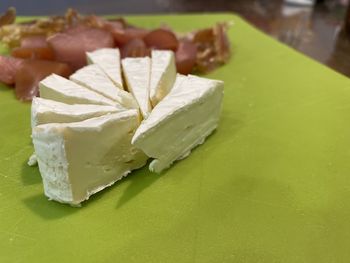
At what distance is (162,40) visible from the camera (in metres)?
2.09

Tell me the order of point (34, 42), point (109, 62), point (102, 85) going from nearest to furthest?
point (102, 85)
point (109, 62)
point (34, 42)

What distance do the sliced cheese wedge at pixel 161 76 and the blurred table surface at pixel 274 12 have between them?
1413mm

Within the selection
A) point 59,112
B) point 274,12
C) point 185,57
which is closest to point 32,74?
point 59,112

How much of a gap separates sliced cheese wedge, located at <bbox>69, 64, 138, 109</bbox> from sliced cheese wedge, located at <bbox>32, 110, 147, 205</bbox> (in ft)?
0.41

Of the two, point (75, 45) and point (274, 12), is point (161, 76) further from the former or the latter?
point (274, 12)

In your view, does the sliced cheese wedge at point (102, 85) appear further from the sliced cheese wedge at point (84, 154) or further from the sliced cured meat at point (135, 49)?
the sliced cured meat at point (135, 49)

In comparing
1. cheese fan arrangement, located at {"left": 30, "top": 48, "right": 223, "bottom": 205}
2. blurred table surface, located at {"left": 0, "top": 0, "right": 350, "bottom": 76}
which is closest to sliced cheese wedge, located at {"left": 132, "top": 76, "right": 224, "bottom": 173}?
cheese fan arrangement, located at {"left": 30, "top": 48, "right": 223, "bottom": 205}

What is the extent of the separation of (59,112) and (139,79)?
1.34 feet

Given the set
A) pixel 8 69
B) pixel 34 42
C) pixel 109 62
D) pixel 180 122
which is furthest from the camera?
pixel 34 42

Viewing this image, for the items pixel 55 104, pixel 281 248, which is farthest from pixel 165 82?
pixel 281 248

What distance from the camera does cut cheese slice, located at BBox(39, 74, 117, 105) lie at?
1456 mm

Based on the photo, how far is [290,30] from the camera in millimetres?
3119

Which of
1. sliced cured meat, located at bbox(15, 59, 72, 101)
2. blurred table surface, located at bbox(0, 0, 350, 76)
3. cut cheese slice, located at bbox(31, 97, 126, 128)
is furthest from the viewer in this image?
blurred table surface, located at bbox(0, 0, 350, 76)

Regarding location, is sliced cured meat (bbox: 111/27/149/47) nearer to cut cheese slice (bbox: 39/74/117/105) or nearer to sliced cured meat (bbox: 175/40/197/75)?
sliced cured meat (bbox: 175/40/197/75)
